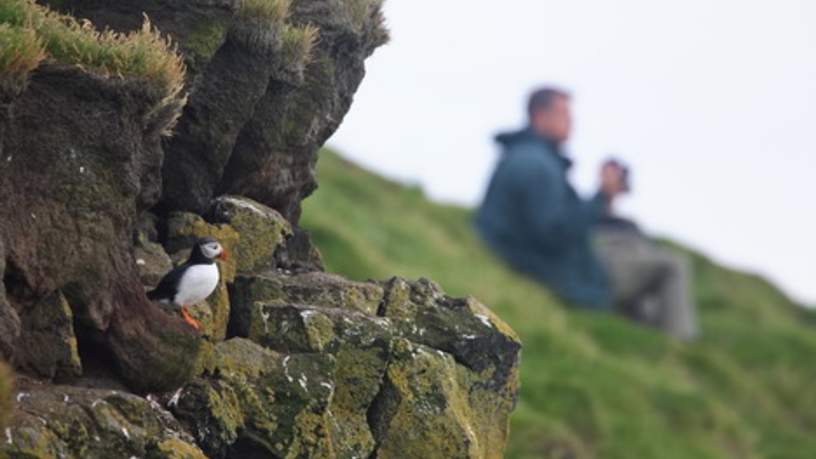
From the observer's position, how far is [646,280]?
4872cm

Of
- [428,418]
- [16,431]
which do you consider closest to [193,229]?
[428,418]

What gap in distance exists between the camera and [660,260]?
157 ft

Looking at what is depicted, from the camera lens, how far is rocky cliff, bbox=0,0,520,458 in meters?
14.1

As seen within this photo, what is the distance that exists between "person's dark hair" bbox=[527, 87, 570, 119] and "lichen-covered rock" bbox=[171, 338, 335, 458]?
24211mm

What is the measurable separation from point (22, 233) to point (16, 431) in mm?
1806

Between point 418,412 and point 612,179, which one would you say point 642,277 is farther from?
point 418,412

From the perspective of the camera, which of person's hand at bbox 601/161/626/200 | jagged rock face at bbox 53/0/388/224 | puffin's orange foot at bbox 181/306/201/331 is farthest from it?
person's hand at bbox 601/161/626/200

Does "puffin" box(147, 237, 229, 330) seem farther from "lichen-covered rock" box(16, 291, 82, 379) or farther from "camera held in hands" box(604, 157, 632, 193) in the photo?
"camera held in hands" box(604, 157, 632, 193)

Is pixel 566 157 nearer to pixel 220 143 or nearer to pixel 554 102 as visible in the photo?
pixel 554 102

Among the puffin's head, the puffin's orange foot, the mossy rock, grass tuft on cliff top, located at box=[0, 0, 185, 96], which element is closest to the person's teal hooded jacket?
the mossy rock

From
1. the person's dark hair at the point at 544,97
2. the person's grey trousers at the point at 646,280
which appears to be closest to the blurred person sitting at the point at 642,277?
the person's grey trousers at the point at 646,280

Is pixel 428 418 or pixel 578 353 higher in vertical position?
pixel 428 418

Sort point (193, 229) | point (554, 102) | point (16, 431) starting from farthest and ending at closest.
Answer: point (554, 102) → point (193, 229) → point (16, 431)

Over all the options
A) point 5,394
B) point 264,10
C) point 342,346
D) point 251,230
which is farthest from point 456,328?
point 5,394
